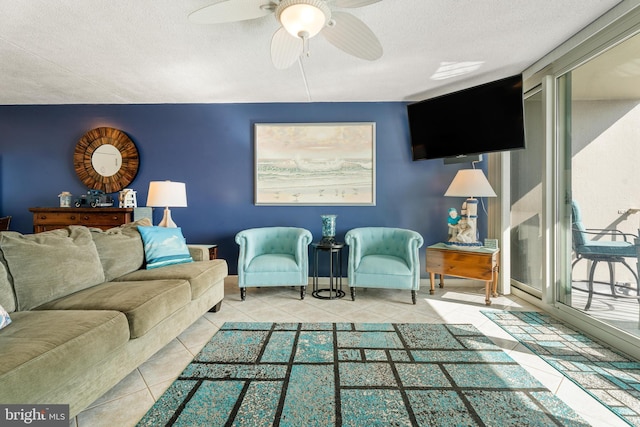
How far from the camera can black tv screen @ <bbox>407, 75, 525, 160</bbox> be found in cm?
298

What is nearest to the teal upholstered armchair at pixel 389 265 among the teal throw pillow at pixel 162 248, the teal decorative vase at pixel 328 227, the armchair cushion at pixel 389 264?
the armchair cushion at pixel 389 264

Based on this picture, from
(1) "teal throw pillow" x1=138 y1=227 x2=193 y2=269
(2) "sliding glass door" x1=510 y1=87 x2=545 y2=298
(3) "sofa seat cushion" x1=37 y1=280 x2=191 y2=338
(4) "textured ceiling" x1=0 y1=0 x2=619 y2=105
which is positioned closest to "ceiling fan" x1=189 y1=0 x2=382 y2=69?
(4) "textured ceiling" x1=0 y1=0 x2=619 y2=105

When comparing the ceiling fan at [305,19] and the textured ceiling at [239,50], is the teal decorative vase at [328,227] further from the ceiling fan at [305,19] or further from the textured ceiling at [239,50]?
the ceiling fan at [305,19]

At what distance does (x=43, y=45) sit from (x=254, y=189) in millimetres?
2362

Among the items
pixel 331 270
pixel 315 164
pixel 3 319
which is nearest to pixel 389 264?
pixel 331 270

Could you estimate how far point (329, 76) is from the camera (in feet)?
10.7

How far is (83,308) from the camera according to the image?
70.6 inches

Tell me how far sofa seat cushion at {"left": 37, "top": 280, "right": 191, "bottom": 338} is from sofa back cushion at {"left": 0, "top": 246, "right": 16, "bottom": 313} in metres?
0.13

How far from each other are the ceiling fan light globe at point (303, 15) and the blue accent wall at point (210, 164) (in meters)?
2.40

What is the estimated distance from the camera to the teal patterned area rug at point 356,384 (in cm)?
151

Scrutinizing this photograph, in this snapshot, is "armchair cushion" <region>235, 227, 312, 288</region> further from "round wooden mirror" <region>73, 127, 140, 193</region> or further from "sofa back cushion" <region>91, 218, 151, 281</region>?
"round wooden mirror" <region>73, 127, 140, 193</region>

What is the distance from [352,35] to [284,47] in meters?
0.48

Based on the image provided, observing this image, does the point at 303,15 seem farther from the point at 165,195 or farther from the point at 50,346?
the point at 165,195

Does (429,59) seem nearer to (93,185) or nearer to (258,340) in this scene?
(258,340)
